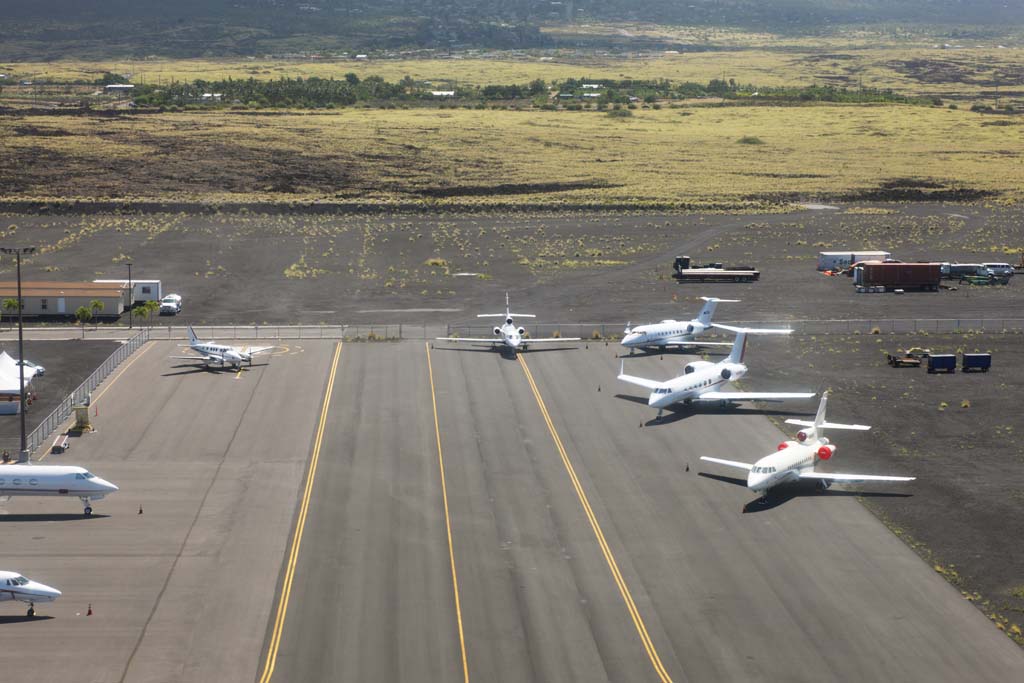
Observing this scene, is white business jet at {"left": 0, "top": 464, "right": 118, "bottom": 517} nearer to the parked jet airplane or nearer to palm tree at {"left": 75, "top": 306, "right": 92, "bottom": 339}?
the parked jet airplane

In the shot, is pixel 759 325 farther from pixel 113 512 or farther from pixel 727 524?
pixel 113 512

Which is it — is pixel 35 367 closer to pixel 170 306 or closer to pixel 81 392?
pixel 81 392

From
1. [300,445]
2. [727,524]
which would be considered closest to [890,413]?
[727,524]

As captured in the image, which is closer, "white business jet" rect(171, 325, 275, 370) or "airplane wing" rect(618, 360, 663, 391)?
"airplane wing" rect(618, 360, 663, 391)

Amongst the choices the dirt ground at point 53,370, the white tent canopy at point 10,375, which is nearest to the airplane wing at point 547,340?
the dirt ground at point 53,370

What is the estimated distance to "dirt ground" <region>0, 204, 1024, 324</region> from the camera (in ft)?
376

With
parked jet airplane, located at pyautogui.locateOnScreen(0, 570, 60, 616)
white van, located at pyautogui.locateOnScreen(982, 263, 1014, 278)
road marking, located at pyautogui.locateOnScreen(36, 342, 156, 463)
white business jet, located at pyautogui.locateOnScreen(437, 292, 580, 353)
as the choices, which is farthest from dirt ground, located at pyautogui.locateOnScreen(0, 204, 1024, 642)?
parked jet airplane, located at pyautogui.locateOnScreen(0, 570, 60, 616)

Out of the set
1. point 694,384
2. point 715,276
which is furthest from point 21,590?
point 715,276

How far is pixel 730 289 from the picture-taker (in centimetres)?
12394

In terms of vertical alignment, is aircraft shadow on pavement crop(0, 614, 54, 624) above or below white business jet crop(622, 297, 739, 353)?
below

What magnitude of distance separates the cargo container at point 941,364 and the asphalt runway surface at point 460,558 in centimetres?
1417

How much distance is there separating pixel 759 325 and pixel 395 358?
3246 centimetres

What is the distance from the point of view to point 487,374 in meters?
90.2

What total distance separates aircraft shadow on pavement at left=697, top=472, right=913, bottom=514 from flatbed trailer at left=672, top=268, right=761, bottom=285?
61.7 m
